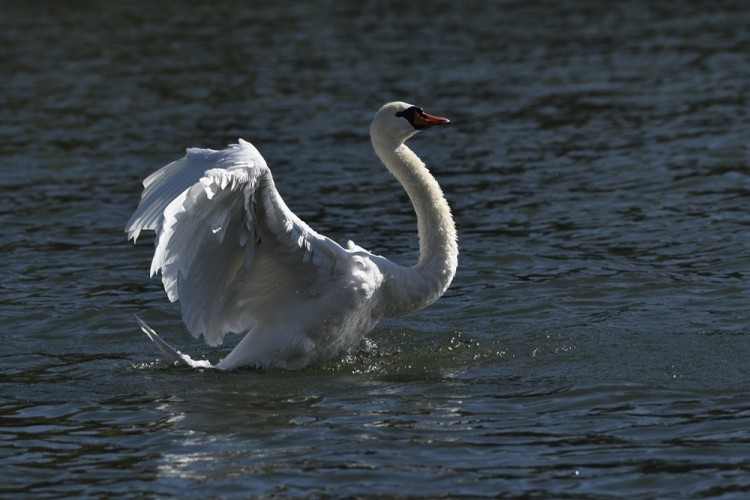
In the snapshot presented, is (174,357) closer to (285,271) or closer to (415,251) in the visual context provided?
(285,271)

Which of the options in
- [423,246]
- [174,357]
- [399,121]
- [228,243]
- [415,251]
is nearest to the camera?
[228,243]

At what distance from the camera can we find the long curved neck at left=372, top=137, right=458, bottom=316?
9398mm

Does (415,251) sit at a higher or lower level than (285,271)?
lower

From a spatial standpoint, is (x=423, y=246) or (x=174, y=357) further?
(x=423, y=246)

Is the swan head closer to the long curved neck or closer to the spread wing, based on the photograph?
the long curved neck

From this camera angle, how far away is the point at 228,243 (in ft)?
29.5

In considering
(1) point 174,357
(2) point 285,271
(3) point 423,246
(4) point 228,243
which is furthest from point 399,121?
(1) point 174,357

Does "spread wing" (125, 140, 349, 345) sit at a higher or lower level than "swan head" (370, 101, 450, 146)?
lower

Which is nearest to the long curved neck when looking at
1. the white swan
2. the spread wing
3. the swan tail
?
the white swan

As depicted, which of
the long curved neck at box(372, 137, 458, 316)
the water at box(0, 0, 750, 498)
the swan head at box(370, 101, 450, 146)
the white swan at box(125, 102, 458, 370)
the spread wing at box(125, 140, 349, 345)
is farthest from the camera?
the swan head at box(370, 101, 450, 146)

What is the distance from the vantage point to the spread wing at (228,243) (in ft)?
26.5

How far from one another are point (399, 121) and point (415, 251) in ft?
10.7

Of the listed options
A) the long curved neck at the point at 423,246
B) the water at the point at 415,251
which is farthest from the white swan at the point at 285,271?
the water at the point at 415,251

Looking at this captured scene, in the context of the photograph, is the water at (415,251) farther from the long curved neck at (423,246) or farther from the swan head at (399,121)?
the swan head at (399,121)
